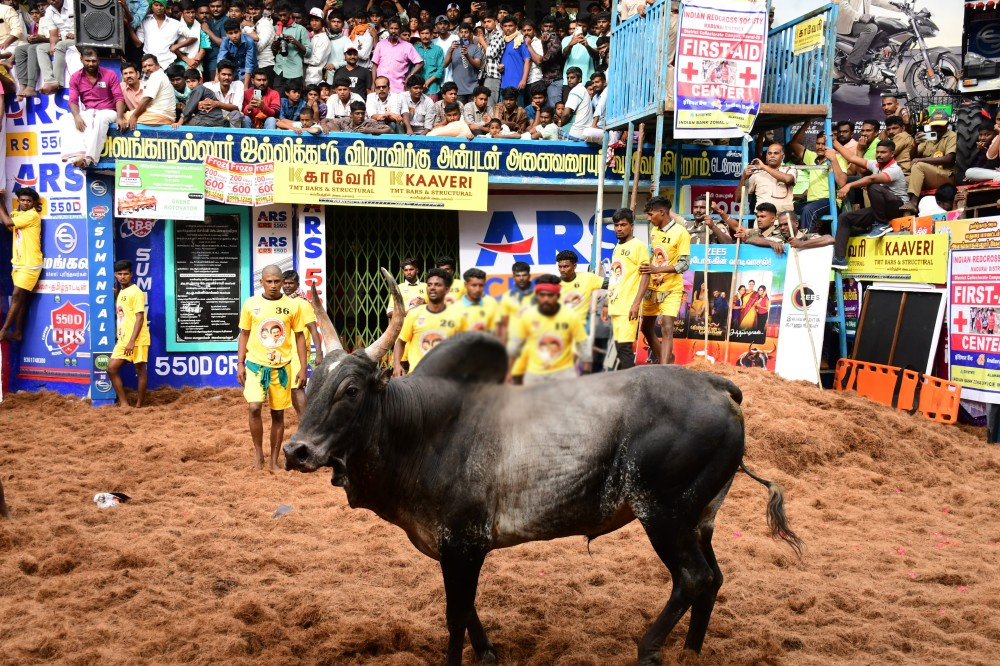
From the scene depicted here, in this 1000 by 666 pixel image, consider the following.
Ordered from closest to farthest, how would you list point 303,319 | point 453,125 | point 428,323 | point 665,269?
point 428,323
point 303,319
point 665,269
point 453,125

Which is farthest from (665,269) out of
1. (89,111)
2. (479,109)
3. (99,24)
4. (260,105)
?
(99,24)

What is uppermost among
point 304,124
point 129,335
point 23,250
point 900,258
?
point 304,124

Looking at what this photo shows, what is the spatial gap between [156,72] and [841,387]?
905 cm

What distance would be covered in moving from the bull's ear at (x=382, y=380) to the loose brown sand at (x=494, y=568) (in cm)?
139

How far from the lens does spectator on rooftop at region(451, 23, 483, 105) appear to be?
13.2 metres

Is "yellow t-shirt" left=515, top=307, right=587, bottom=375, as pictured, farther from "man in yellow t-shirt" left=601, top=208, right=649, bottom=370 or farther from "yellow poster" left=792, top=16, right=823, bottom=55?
"yellow poster" left=792, top=16, right=823, bottom=55

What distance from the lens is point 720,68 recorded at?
10102 millimetres

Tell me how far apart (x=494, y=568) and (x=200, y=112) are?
8.06m

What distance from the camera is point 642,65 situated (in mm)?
10742

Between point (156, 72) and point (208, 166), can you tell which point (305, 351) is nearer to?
point (208, 166)

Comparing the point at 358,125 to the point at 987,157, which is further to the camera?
the point at 358,125

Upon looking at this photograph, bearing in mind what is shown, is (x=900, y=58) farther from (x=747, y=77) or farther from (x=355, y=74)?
(x=355, y=74)

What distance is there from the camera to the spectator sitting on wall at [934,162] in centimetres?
1131

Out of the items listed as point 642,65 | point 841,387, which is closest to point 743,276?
point 841,387
